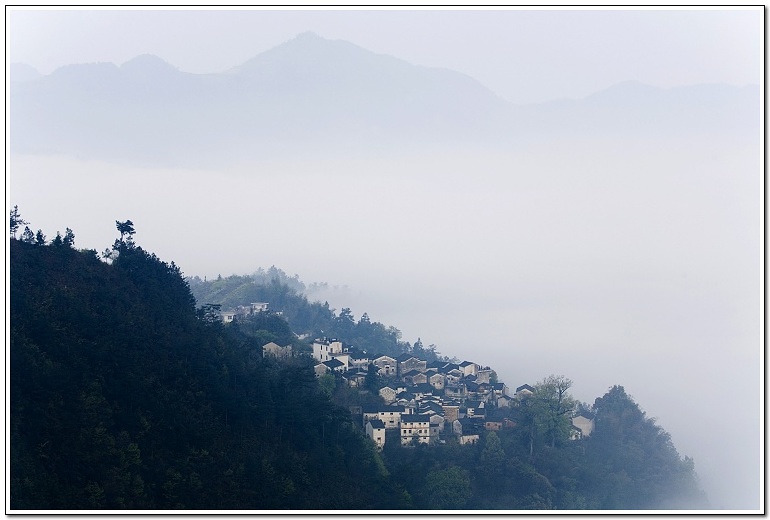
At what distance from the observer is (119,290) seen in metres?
9.72

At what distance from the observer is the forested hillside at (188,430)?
290 inches

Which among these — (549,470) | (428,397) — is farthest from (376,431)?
(549,470)

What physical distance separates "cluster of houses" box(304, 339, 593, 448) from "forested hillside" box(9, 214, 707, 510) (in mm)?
308

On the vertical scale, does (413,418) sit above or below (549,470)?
above

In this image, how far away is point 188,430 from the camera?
26.9ft

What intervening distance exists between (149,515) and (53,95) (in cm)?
1109

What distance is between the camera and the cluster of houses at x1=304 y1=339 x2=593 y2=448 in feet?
38.7

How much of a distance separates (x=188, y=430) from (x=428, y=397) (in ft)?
17.6

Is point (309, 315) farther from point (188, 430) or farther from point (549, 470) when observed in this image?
point (188, 430)

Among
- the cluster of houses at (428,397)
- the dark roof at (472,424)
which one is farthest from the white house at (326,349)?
the dark roof at (472,424)

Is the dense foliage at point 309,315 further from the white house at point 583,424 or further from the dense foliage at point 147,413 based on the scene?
the dense foliage at point 147,413

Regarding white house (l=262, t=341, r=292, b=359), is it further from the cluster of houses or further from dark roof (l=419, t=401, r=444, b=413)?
dark roof (l=419, t=401, r=444, b=413)

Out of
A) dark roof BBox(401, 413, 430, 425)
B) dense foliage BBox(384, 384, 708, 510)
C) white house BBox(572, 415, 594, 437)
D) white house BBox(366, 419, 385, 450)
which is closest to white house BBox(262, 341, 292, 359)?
white house BBox(366, 419, 385, 450)

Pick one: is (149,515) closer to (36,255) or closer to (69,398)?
(69,398)
